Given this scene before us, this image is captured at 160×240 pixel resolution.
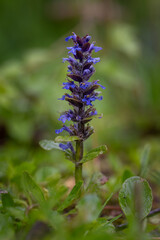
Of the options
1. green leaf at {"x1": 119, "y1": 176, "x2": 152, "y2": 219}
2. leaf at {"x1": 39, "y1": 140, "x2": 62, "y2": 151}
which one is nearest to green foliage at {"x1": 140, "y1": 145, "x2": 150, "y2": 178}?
green leaf at {"x1": 119, "y1": 176, "x2": 152, "y2": 219}

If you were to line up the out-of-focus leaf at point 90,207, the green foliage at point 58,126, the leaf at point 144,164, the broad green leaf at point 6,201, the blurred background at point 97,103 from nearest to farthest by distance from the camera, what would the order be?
the out-of-focus leaf at point 90,207
the green foliage at point 58,126
the broad green leaf at point 6,201
the leaf at point 144,164
the blurred background at point 97,103

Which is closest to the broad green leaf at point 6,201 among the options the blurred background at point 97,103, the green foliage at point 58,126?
the green foliage at point 58,126

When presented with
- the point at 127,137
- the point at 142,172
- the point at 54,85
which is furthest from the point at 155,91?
the point at 142,172

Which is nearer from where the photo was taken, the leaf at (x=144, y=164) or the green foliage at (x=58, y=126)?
the green foliage at (x=58, y=126)

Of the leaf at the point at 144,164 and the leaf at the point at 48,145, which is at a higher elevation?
the leaf at the point at 48,145

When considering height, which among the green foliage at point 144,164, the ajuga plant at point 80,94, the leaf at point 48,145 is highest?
the ajuga plant at point 80,94

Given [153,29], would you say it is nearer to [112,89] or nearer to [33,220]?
[112,89]

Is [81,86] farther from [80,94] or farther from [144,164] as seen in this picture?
[144,164]

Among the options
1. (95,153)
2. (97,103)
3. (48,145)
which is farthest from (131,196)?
(97,103)

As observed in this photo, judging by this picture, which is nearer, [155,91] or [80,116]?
[80,116]

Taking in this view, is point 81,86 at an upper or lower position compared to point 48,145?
upper

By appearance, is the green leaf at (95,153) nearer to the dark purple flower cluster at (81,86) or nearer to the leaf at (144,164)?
the dark purple flower cluster at (81,86)
